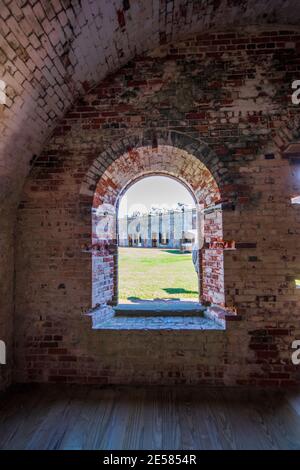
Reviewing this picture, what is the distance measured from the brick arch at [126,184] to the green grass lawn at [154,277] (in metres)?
1.05

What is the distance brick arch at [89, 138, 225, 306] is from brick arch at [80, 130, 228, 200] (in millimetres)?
12

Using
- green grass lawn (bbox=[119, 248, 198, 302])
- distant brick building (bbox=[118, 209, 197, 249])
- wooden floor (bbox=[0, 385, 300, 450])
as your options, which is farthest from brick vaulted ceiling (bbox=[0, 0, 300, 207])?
distant brick building (bbox=[118, 209, 197, 249])

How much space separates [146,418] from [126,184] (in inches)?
116

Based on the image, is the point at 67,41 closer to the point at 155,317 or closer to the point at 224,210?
the point at 224,210

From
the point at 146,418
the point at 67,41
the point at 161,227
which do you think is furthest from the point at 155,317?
the point at 161,227

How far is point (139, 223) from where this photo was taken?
15.6 meters

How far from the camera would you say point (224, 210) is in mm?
2943

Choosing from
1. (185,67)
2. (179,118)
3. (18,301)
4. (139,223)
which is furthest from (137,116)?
(139,223)

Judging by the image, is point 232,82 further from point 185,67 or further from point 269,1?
point 269,1

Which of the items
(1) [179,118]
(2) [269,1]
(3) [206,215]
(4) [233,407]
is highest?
(2) [269,1]

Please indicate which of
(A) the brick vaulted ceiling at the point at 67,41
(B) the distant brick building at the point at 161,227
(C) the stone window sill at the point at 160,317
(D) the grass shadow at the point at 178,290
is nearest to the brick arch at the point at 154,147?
(A) the brick vaulted ceiling at the point at 67,41

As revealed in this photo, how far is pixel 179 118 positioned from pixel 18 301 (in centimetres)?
296

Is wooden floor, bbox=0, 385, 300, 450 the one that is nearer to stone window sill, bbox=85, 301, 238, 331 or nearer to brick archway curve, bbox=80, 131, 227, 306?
stone window sill, bbox=85, 301, 238, 331

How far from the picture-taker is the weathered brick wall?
2.84 metres
